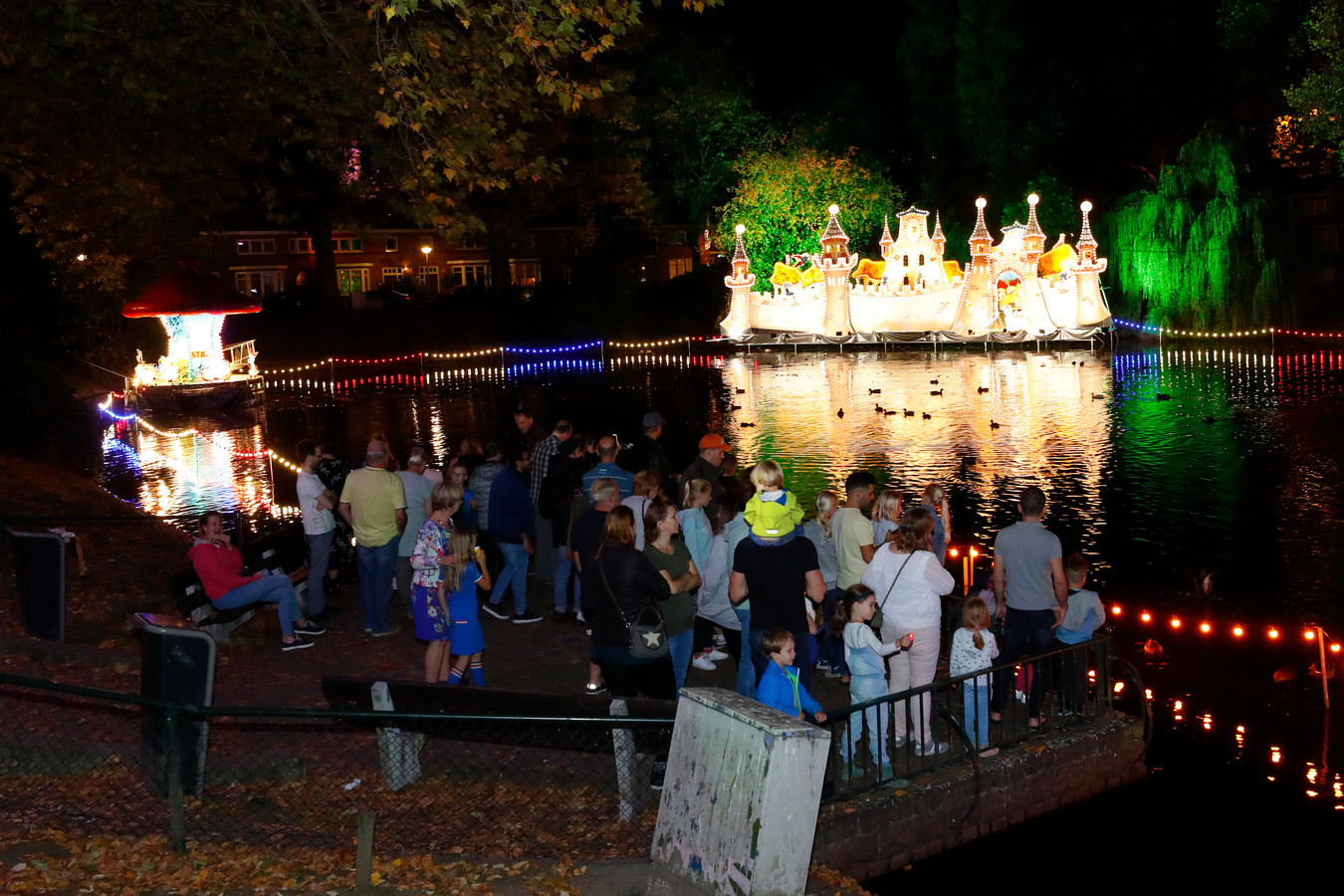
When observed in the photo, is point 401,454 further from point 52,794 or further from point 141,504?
point 52,794

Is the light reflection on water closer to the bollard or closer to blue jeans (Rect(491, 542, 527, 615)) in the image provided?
blue jeans (Rect(491, 542, 527, 615))

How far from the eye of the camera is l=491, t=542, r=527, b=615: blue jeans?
1130 cm

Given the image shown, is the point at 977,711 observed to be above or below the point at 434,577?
below

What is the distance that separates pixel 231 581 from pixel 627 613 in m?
4.28

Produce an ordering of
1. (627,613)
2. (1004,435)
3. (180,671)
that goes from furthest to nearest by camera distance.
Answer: (1004,435)
(627,613)
(180,671)

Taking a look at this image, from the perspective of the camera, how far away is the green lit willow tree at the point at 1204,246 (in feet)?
145

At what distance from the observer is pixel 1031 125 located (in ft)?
196

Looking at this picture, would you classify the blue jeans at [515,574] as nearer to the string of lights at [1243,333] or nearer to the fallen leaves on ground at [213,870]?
the fallen leaves on ground at [213,870]

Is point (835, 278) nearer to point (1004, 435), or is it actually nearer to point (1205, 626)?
point (1004, 435)

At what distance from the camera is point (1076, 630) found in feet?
30.8

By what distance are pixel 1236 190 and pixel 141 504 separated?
39491 mm

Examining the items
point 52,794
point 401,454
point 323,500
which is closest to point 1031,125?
point 401,454

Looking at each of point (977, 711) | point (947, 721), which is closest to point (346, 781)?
point (947, 721)

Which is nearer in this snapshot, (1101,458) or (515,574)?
(515,574)
